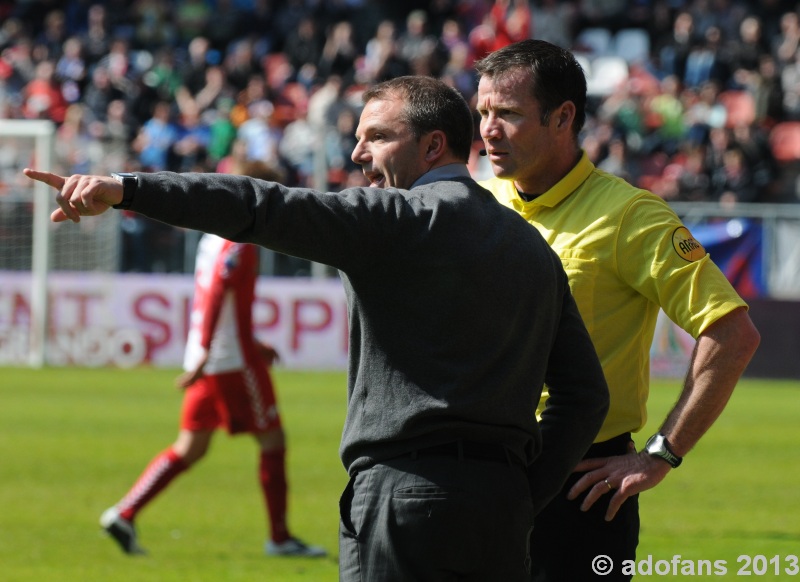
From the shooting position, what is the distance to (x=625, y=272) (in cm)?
430

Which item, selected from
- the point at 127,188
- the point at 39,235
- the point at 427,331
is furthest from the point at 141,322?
the point at 127,188

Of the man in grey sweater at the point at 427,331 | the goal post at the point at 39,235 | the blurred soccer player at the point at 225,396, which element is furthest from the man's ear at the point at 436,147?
the goal post at the point at 39,235

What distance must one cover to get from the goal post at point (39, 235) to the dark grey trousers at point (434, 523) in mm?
17873

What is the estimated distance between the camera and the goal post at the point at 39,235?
821 inches

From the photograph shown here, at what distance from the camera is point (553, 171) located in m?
4.47

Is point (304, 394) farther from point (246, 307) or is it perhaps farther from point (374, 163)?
point (374, 163)

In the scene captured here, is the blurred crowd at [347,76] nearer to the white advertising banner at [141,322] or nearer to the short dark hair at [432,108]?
the white advertising banner at [141,322]

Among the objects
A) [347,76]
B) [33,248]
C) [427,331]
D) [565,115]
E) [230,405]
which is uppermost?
[347,76]

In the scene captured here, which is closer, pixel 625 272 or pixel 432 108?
pixel 432 108

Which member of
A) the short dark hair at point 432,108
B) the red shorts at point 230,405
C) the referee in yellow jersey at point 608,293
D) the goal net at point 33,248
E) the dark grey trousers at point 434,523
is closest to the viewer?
the dark grey trousers at point 434,523

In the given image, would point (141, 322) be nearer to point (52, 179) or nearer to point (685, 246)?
point (685, 246)

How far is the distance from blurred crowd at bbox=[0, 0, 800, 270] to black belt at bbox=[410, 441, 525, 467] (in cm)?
1720

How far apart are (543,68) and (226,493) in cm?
706

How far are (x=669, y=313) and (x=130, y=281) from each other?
57.1 feet
